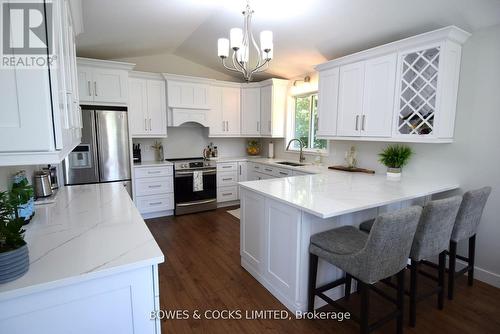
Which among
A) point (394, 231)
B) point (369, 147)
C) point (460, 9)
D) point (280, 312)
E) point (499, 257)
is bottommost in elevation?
point (280, 312)

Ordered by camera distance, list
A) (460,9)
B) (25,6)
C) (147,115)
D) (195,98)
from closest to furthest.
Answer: (25,6) < (460,9) < (147,115) < (195,98)

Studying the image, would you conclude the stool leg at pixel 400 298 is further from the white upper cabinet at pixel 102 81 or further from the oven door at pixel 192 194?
the white upper cabinet at pixel 102 81

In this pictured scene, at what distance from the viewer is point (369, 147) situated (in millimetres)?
3451

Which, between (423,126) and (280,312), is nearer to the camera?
(280,312)

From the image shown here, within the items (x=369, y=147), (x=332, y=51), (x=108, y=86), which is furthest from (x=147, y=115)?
(x=369, y=147)

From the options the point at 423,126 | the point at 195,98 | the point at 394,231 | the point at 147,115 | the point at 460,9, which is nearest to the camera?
the point at 394,231

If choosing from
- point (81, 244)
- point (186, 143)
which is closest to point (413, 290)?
point (81, 244)

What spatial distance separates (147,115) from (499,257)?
15.3 ft

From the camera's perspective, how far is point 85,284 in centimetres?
105

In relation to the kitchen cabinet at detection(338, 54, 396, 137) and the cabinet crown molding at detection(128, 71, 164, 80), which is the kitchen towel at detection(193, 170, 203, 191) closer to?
the cabinet crown molding at detection(128, 71, 164, 80)

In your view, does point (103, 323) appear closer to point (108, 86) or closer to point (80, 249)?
point (80, 249)

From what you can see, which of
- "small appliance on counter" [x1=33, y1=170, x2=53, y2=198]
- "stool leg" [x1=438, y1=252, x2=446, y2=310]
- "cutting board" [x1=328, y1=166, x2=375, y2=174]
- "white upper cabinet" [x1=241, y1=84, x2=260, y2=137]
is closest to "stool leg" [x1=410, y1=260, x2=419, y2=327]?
"stool leg" [x1=438, y1=252, x2=446, y2=310]

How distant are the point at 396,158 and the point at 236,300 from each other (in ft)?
7.28

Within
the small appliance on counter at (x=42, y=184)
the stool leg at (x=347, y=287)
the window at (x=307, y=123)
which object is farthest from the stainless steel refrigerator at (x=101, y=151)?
the stool leg at (x=347, y=287)
